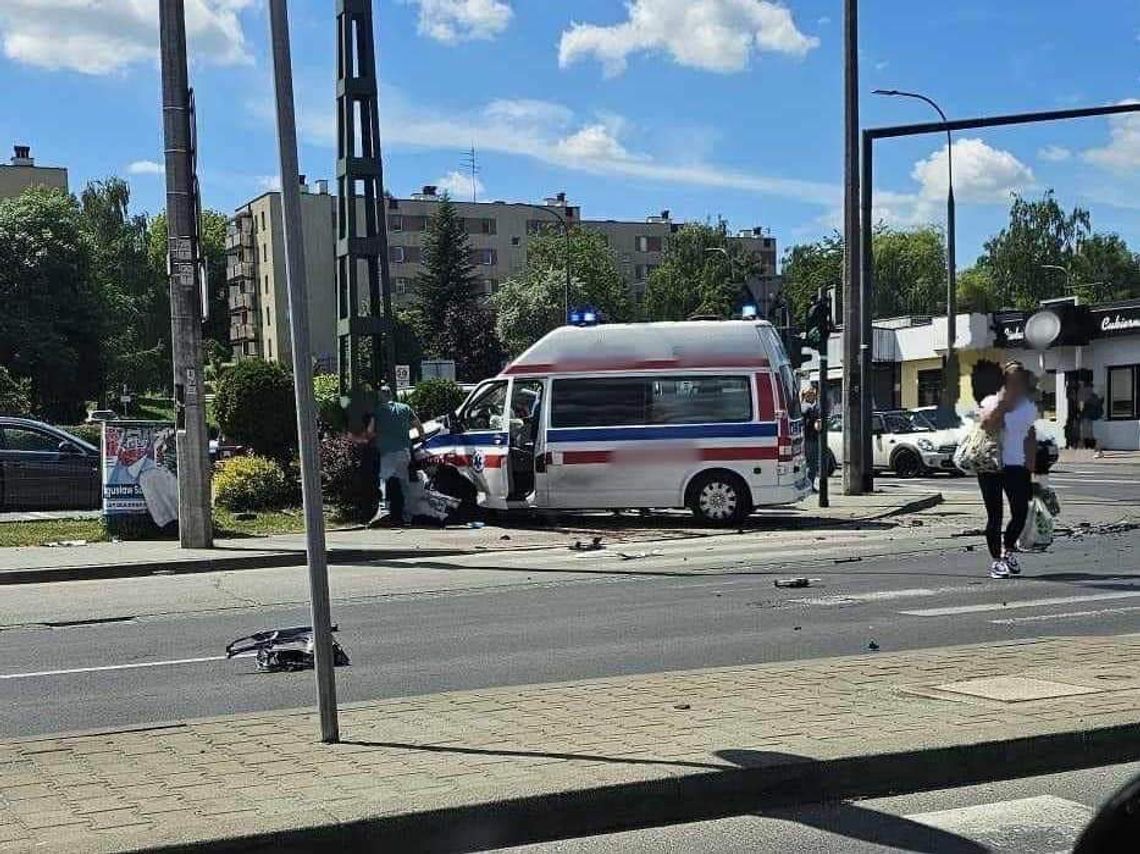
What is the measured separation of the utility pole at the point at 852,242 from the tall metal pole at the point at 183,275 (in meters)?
11.0

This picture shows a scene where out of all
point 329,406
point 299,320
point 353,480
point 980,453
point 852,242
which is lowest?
point 353,480

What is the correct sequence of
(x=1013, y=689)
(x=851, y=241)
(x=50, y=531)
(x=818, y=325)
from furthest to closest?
(x=851, y=241), (x=818, y=325), (x=50, y=531), (x=1013, y=689)

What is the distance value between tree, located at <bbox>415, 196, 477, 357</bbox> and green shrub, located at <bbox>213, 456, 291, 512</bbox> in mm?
66674

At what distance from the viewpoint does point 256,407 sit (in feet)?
67.0

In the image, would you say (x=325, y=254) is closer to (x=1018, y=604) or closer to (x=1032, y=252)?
(x=1032, y=252)

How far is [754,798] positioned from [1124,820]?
2.56 metres

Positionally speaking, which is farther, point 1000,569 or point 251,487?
point 251,487

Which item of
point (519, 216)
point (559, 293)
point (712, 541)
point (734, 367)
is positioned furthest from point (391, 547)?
point (519, 216)

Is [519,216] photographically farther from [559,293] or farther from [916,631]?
[916,631]

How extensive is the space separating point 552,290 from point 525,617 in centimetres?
6931

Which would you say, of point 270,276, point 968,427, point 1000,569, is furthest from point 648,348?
point 270,276

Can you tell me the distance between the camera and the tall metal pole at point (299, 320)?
547 cm

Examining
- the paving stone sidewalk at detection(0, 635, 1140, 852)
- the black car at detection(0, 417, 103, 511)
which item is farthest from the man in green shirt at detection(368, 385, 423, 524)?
the paving stone sidewalk at detection(0, 635, 1140, 852)

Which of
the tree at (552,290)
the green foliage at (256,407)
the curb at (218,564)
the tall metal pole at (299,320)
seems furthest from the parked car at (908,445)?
the tree at (552,290)
